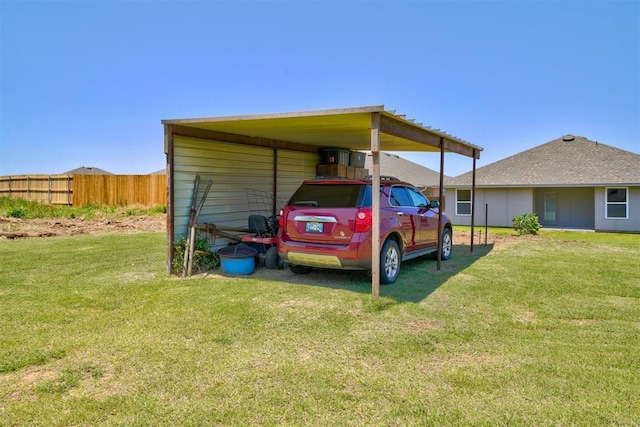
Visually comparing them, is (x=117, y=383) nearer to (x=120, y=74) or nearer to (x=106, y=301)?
(x=106, y=301)

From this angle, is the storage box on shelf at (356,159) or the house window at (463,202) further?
the house window at (463,202)

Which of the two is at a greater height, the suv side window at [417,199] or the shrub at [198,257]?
the suv side window at [417,199]

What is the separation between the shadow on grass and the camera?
612 cm

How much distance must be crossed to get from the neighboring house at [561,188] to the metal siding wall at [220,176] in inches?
481

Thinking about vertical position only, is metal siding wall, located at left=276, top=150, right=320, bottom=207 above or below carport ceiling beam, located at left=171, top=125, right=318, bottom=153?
below

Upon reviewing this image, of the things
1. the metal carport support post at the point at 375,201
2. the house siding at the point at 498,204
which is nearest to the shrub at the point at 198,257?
the metal carport support post at the point at 375,201

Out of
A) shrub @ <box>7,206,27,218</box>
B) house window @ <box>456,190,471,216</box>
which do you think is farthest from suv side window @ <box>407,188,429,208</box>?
shrub @ <box>7,206,27,218</box>

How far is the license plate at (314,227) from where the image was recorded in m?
6.28

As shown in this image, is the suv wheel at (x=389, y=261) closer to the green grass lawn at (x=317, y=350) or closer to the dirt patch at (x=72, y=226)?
the green grass lawn at (x=317, y=350)

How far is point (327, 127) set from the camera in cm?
734

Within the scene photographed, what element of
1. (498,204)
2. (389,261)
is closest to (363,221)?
(389,261)

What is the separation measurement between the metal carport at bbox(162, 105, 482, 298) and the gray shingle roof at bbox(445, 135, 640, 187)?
10.4 metres

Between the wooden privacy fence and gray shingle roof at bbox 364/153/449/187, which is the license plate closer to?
the wooden privacy fence

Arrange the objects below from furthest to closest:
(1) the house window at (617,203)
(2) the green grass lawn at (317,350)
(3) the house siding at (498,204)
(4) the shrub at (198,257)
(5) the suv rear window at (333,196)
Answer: (3) the house siding at (498,204) → (1) the house window at (617,203) → (4) the shrub at (198,257) → (5) the suv rear window at (333,196) → (2) the green grass lawn at (317,350)
